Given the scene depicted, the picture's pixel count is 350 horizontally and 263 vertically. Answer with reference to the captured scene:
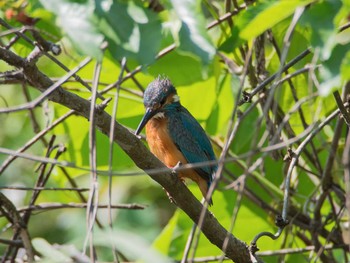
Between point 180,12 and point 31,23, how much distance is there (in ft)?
3.55

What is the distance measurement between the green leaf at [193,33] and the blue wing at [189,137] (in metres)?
2.42

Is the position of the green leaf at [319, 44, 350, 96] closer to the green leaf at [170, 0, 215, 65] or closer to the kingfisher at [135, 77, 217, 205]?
the green leaf at [170, 0, 215, 65]

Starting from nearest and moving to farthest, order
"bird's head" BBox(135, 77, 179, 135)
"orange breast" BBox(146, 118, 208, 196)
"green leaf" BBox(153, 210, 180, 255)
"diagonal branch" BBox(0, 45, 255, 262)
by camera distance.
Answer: "diagonal branch" BBox(0, 45, 255, 262)
"green leaf" BBox(153, 210, 180, 255)
"bird's head" BBox(135, 77, 179, 135)
"orange breast" BBox(146, 118, 208, 196)

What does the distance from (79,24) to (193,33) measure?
272 millimetres

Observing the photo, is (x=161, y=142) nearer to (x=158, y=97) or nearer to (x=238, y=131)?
(x=158, y=97)

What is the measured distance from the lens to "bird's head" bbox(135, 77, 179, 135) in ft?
13.9

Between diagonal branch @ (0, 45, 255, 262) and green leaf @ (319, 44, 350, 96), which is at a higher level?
diagonal branch @ (0, 45, 255, 262)

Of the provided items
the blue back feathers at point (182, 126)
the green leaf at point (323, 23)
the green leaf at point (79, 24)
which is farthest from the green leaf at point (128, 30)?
Result: the blue back feathers at point (182, 126)

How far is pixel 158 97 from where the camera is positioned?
14.0 feet

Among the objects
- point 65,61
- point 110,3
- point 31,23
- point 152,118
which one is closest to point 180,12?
point 110,3

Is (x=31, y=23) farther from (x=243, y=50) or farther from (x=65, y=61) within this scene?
(x=65, y=61)

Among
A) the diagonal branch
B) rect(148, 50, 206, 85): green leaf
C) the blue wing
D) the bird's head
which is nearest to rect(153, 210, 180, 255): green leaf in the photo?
the blue wing

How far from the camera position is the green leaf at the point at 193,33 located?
185cm

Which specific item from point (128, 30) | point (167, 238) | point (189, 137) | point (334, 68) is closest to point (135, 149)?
point (128, 30)
